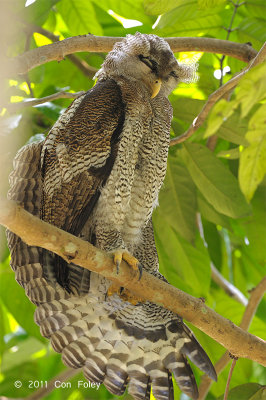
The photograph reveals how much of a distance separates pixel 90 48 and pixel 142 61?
0.82 ft

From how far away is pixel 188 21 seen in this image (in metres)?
2.70

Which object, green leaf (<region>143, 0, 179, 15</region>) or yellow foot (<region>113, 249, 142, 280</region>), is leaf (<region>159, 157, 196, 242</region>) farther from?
green leaf (<region>143, 0, 179, 15</region>)

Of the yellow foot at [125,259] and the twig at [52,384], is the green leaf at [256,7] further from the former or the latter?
the twig at [52,384]

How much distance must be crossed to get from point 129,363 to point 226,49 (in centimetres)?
151

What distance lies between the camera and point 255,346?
79.4 inches

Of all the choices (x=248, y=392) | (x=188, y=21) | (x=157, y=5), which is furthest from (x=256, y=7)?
(x=248, y=392)

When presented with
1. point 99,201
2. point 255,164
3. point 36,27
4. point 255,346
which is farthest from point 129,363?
point 36,27

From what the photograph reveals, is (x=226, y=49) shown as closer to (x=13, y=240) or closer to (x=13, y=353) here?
(x=13, y=240)

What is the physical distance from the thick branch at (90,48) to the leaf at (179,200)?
1.86ft

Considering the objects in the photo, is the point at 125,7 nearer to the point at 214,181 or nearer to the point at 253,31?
the point at 253,31

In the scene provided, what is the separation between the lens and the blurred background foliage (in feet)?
8.11

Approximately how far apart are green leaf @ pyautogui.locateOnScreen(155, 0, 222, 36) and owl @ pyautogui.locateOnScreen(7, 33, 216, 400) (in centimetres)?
21

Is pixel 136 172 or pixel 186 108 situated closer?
pixel 136 172

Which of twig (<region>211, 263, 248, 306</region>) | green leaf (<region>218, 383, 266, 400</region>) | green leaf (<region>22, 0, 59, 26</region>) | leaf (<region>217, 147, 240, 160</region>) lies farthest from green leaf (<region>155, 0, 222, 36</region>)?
green leaf (<region>218, 383, 266, 400</region>)
